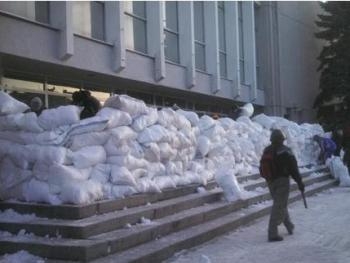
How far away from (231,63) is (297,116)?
9.84 metres

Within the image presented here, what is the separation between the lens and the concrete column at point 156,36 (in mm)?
18984

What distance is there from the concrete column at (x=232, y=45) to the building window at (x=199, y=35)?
244 cm

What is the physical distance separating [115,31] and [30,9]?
331 centimetres

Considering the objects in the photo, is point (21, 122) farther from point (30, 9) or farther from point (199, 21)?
point (199, 21)

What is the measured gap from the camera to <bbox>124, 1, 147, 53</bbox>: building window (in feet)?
59.9

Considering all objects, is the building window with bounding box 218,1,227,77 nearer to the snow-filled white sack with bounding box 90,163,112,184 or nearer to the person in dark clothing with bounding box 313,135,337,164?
the person in dark clothing with bounding box 313,135,337,164

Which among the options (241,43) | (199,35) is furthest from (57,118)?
(241,43)

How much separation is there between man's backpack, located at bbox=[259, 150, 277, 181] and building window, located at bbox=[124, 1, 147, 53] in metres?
9.25

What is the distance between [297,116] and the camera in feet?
113

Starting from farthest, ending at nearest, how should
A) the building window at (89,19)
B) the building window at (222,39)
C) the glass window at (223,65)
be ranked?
the building window at (222,39) < the glass window at (223,65) < the building window at (89,19)

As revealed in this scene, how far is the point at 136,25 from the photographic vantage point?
61.6ft

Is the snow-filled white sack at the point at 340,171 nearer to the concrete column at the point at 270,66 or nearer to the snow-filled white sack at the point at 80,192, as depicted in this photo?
the concrete column at the point at 270,66

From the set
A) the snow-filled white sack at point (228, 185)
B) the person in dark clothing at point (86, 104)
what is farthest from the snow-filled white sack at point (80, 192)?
the snow-filled white sack at point (228, 185)

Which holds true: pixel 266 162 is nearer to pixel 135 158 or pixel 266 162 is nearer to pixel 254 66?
pixel 135 158
